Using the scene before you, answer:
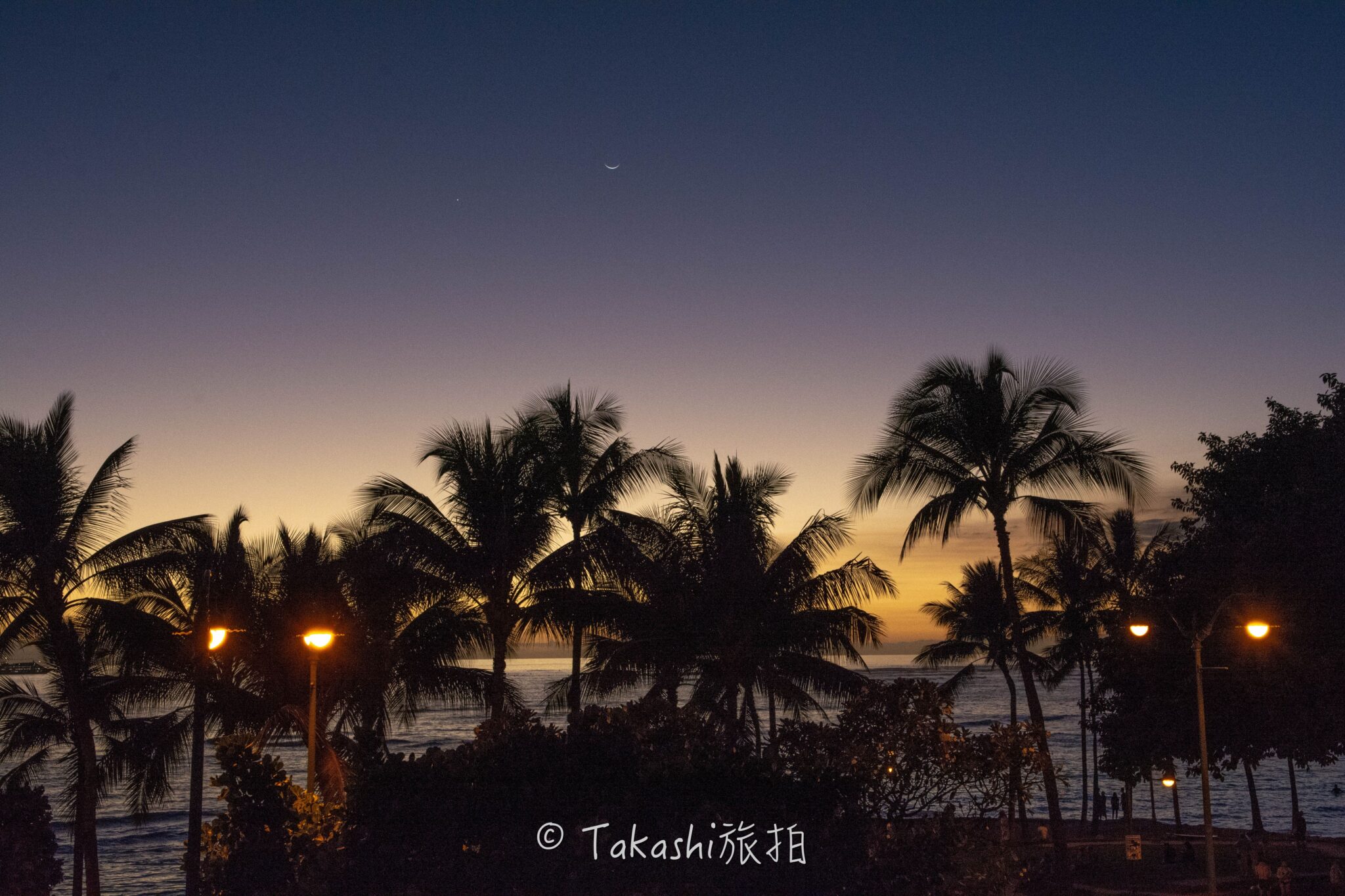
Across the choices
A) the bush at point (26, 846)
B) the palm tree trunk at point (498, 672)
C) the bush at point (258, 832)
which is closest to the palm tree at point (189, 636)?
the bush at point (26, 846)

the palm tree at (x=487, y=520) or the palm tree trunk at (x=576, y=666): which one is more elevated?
the palm tree at (x=487, y=520)

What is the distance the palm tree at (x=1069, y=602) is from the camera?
146 ft

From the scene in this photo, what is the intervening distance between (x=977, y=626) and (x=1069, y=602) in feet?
17.0

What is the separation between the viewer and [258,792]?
12492 mm

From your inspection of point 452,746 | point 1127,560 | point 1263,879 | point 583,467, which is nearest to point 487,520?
point 583,467

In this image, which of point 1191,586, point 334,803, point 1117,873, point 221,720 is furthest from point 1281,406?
point 221,720

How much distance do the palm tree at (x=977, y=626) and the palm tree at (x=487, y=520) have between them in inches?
1180

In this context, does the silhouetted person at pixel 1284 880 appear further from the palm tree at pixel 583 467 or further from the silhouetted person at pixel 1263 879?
the palm tree at pixel 583 467

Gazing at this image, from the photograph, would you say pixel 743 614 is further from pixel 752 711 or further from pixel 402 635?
pixel 402 635

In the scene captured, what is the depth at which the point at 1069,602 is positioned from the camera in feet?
155

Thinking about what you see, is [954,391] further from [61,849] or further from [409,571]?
[61,849]

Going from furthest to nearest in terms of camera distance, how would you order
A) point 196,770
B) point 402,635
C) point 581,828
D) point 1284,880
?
point 402,635 → point 196,770 → point 1284,880 → point 581,828

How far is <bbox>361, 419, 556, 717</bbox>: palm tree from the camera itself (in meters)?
24.0

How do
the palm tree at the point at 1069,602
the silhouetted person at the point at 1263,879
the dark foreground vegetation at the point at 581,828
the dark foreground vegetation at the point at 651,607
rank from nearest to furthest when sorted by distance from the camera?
the dark foreground vegetation at the point at 581,828
the dark foreground vegetation at the point at 651,607
the silhouetted person at the point at 1263,879
the palm tree at the point at 1069,602
